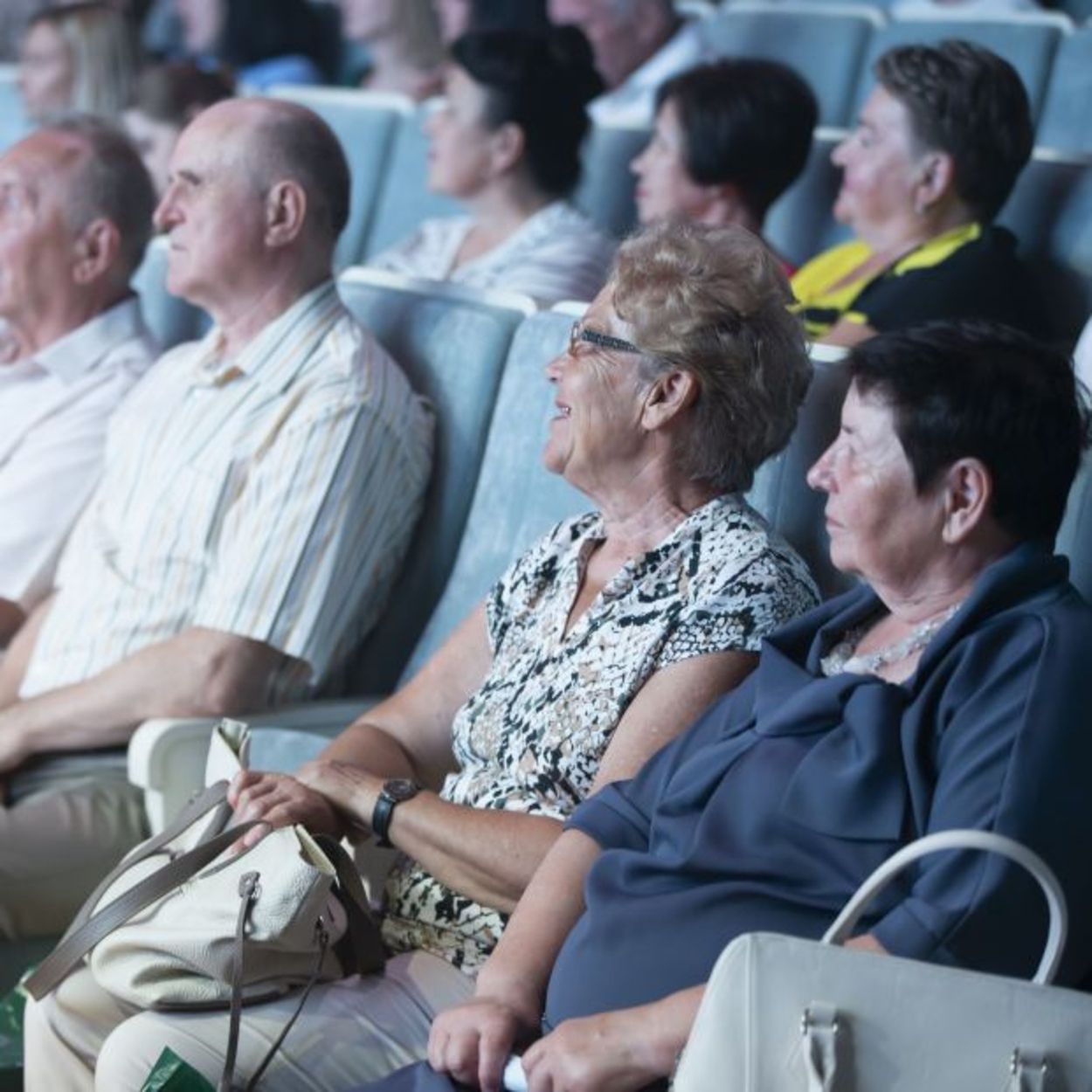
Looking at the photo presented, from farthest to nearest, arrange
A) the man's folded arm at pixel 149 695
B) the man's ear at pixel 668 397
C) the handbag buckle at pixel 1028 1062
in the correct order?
the man's folded arm at pixel 149 695
the man's ear at pixel 668 397
the handbag buckle at pixel 1028 1062

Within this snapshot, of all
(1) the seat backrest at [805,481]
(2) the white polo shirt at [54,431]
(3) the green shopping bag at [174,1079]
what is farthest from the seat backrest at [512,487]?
(3) the green shopping bag at [174,1079]

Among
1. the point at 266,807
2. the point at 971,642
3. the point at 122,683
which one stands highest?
the point at 971,642

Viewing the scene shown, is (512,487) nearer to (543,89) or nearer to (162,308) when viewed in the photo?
(162,308)

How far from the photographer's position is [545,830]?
6.58 feet

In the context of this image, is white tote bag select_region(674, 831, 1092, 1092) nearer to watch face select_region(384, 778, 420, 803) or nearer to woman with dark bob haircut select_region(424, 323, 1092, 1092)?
woman with dark bob haircut select_region(424, 323, 1092, 1092)

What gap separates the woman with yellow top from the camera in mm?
3195

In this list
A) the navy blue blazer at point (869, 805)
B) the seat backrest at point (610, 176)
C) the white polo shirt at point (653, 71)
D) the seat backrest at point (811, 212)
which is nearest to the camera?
the navy blue blazer at point (869, 805)

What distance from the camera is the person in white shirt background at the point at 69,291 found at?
121 inches

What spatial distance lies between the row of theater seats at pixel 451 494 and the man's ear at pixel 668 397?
349 millimetres

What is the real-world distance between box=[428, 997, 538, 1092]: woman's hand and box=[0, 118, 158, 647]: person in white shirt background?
1449mm

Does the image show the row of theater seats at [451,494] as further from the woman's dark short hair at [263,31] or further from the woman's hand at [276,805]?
the woman's dark short hair at [263,31]

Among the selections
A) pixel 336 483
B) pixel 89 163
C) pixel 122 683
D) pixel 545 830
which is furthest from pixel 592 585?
pixel 89 163

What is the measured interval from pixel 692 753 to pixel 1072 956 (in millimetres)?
378

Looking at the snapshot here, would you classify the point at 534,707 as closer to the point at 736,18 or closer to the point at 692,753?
the point at 692,753
